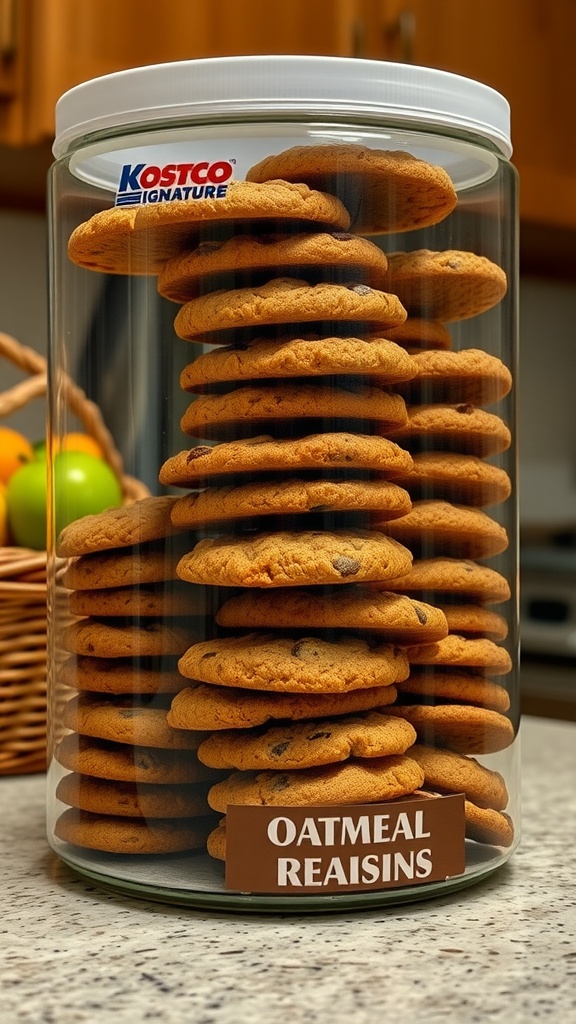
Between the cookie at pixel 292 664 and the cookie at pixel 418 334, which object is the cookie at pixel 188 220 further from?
the cookie at pixel 292 664

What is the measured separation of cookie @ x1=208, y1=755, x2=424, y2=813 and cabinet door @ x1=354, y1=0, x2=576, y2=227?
4.56 ft

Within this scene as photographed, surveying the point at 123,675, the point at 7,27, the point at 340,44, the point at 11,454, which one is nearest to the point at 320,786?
the point at 123,675

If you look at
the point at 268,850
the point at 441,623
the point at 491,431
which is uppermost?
the point at 491,431

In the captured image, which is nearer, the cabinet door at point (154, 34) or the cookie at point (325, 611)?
the cookie at point (325, 611)

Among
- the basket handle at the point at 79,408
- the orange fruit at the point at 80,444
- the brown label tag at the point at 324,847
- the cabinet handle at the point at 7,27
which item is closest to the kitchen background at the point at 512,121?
the cabinet handle at the point at 7,27

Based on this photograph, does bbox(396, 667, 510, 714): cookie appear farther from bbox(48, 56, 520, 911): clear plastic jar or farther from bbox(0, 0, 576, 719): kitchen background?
bbox(0, 0, 576, 719): kitchen background

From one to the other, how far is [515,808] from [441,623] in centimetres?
14

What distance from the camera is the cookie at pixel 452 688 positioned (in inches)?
24.6

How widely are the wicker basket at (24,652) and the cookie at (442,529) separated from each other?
32 cm

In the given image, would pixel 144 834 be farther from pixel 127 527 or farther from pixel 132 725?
pixel 127 527

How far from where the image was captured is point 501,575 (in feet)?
2.21

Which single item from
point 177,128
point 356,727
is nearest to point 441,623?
point 356,727

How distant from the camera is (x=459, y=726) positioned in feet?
2.10

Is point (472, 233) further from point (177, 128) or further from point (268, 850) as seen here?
point (268, 850)
